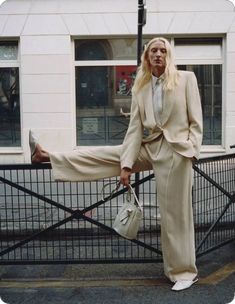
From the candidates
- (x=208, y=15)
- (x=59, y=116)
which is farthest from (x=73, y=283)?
(x=208, y=15)

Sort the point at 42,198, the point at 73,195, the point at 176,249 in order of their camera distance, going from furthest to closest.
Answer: the point at 73,195, the point at 42,198, the point at 176,249

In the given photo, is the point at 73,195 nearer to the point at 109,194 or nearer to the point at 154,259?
the point at 109,194

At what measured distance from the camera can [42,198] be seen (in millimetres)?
4453

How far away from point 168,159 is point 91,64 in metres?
7.52

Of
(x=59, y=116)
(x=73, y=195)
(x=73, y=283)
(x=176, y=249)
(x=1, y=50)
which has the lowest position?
(x=73, y=283)

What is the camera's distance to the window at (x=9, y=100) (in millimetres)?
11195

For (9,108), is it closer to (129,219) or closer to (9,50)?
(9,50)

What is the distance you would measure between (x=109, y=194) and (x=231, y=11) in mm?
7510

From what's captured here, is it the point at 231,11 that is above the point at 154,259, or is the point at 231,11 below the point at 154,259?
above

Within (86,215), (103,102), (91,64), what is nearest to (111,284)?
(86,215)

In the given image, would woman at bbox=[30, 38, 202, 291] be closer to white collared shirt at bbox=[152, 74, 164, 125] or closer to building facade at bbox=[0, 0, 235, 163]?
white collared shirt at bbox=[152, 74, 164, 125]

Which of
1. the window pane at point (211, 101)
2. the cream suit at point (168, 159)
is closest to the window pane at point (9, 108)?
the window pane at point (211, 101)

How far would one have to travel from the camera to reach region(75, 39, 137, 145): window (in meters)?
11.1

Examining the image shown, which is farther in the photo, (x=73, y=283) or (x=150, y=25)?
(x=150, y=25)
